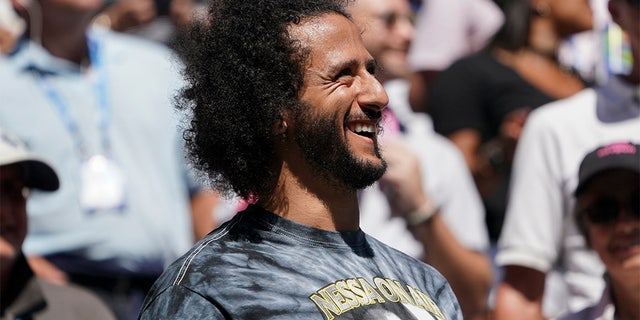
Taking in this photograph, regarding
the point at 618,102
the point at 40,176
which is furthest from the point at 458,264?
the point at 40,176

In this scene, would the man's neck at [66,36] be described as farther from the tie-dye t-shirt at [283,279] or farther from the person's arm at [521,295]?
the tie-dye t-shirt at [283,279]

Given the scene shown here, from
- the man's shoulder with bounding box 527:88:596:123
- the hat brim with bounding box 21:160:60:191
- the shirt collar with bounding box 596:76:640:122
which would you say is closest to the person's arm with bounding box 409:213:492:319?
the man's shoulder with bounding box 527:88:596:123

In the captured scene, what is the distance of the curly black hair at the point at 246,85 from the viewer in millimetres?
2793

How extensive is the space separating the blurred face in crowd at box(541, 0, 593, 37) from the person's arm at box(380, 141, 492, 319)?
1415 millimetres

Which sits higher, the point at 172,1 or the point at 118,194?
the point at 172,1

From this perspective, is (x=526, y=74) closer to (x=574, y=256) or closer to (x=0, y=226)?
(x=574, y=256)

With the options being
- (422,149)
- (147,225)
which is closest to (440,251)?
(422,149)

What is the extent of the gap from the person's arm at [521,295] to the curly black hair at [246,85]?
177 centimetres

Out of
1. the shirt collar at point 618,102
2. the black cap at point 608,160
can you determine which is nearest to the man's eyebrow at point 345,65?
the black cap at point 608,160

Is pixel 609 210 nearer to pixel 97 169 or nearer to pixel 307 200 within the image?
pixel 307 200

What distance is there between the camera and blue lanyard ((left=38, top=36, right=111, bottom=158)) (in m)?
4.93

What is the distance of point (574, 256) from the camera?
14.3 feet

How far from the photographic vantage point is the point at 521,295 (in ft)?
14.5

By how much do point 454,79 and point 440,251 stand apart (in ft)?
4.12
